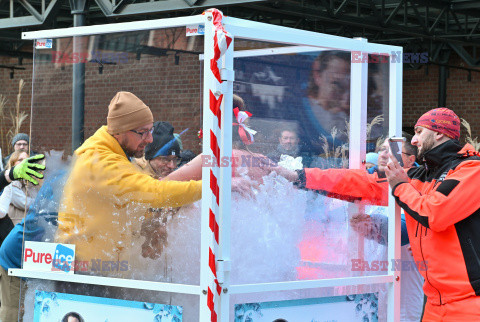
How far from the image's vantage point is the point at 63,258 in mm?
3270

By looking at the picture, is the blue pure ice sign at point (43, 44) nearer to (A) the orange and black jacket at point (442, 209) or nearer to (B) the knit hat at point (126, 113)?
(B) the knit hat at point (126, 113)

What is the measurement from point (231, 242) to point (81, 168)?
81 cm

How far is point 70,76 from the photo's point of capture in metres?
3.28

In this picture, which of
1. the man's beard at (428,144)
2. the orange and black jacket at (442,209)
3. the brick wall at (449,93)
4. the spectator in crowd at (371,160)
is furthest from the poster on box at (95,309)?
the brick wall at (449,93)

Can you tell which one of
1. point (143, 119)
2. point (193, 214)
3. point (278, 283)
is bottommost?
point (278, 283)

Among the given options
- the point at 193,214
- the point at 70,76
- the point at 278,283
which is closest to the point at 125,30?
the point at 70,76

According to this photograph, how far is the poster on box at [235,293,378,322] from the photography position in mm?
3057

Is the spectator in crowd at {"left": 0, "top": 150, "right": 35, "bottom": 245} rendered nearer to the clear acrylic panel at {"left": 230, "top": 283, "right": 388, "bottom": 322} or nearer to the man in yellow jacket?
the man in yellow jacket

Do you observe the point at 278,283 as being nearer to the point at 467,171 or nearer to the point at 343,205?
the point at 343,205

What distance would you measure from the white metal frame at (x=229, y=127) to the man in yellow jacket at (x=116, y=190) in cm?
14

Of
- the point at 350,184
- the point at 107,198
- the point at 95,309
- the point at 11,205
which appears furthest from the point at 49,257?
the point at 11,205

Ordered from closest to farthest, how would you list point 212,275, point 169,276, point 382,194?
point 212,275, point 169,276, point 382,194

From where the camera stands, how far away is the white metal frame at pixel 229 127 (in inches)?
114

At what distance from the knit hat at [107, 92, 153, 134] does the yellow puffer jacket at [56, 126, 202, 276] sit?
0.18 feet
